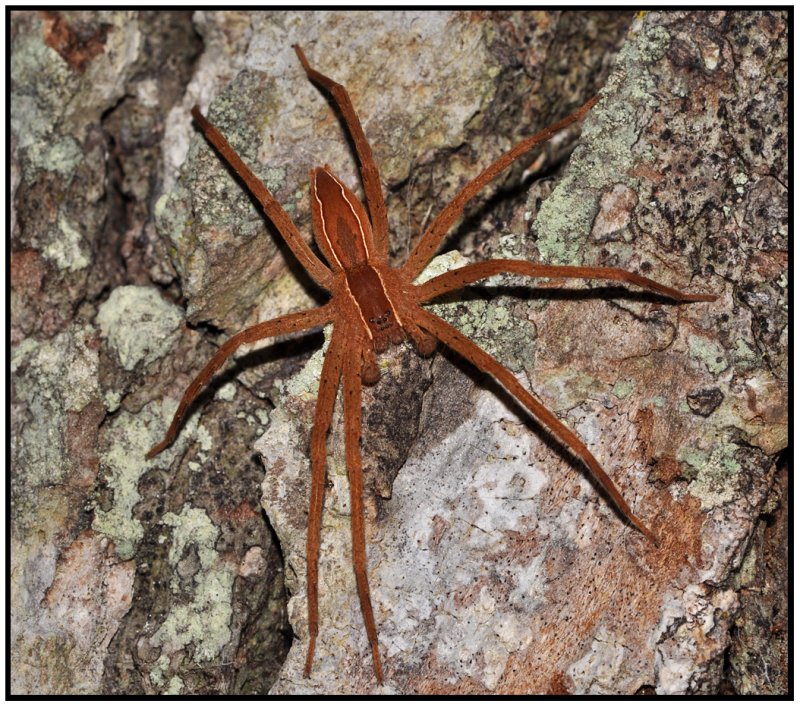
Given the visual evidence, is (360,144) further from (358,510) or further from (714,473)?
(714,473)

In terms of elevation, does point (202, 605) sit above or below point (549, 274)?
below

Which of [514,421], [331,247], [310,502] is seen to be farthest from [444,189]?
[310,502]

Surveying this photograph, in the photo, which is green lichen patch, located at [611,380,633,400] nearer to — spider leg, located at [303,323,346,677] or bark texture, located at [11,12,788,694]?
bark texture, located at [11,12,788,694]

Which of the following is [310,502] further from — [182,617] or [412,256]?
[412,256]

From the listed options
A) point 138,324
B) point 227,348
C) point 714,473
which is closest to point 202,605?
point 227,348

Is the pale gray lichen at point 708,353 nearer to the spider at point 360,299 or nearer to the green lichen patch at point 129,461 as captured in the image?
the spider at point 360,299

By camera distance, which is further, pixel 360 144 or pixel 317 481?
pixel 360 144

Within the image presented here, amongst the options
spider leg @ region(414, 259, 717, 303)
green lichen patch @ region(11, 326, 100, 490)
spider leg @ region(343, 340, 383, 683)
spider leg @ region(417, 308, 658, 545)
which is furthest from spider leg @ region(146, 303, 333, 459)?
spider leg @ region(417, 308, 658, 545)
